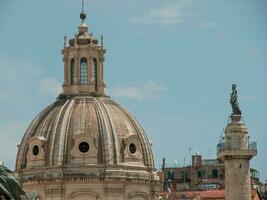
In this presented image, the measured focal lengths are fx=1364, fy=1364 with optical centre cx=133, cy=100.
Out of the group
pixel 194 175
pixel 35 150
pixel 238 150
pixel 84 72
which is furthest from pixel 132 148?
pixel 194 175

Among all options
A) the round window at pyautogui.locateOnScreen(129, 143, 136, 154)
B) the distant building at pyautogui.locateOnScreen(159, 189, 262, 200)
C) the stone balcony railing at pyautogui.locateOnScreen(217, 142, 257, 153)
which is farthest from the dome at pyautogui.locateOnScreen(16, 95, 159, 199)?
the stone balcony railing at pyautogui.locateOnScreen(217, 142, 257, 153)

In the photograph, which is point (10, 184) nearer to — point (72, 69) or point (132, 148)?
point (132, 148)

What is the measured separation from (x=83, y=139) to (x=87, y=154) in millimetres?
1387

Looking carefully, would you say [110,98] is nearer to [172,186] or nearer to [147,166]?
[147,166]

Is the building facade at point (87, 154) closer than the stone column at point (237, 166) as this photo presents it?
No

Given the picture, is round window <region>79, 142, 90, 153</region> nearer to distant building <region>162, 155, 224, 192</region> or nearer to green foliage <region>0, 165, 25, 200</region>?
distant building <region>162, 155, 224, 192</region>

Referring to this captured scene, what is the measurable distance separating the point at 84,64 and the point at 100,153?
27.4 feet

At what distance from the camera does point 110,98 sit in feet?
347

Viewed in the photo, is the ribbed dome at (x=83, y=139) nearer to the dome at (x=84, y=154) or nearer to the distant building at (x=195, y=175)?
the dome at (x=84, y=154)

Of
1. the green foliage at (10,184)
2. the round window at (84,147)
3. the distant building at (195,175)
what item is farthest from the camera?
the distant building at (195,175)

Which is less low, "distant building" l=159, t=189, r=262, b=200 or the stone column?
"distant building" l=159, t=189, r=262, b=200

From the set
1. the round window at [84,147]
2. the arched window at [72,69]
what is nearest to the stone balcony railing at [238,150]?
the round window at [84,147]

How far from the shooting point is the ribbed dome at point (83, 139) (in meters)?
101

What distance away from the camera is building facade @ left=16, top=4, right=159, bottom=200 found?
100312 mm
